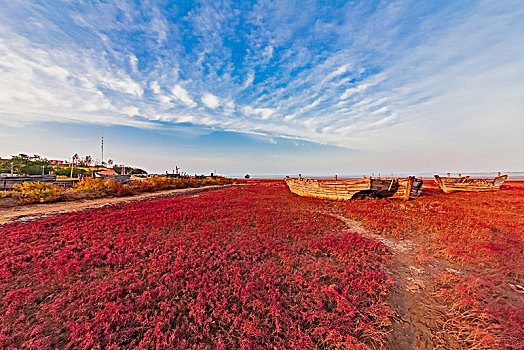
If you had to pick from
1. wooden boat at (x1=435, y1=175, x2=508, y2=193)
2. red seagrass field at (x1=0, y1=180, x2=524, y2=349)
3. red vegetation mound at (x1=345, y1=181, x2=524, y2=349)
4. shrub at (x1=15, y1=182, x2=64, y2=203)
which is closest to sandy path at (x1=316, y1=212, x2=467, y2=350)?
red seagrass field at (x1=0, y1=180, x2=524, y2=349)

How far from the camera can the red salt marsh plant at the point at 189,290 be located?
3080 mm

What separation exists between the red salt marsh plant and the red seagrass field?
3cm

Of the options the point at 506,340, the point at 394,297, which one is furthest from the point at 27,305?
the point at 506,340

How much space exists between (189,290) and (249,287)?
1.33m

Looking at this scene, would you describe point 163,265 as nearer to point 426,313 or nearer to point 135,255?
point 135,255

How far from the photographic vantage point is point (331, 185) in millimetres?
17797

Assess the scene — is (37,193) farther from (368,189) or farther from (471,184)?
(471,184)

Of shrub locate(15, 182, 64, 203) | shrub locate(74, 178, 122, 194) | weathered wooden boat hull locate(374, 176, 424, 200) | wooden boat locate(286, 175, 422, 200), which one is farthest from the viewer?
shrub locate(74, 178, 122, 194)

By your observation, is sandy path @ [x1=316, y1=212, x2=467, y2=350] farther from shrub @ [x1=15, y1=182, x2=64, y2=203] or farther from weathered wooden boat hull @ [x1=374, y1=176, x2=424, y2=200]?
shrub @ [x1=15, y1=182, x2=64, y2=203]

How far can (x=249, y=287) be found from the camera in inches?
168

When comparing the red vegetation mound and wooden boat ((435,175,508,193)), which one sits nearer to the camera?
the red vegetation mound

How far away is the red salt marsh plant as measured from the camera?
3.08m

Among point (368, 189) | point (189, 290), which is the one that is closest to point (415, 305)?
point (189, 290)

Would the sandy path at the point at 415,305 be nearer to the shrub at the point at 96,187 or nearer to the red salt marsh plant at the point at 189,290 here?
the red salt marsh plant at the point at 189,290
